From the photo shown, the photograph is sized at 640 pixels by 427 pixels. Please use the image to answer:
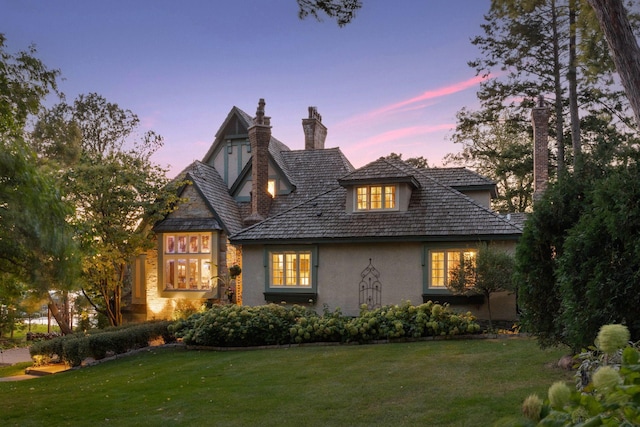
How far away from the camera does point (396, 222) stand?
17906mm

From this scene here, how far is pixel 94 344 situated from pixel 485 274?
10.4m

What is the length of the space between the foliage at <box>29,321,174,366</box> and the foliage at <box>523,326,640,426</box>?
14.5 metres

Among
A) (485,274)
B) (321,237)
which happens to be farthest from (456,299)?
(321,237)

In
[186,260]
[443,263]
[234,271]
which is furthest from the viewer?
[186,260]

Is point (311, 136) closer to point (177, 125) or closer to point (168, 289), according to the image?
point (177, 125)

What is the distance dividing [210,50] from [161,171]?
5210 mm

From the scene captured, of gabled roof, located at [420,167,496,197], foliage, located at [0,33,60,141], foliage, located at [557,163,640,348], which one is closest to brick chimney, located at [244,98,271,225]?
Result: gabled roof, located at [420,167,496,197]

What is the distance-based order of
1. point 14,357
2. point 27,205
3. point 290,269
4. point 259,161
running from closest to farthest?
point 27,205 < point 290,269 < point 14,357 < point 259,161

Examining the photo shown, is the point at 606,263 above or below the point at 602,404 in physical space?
above

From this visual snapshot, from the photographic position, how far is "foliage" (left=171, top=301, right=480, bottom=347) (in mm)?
13586

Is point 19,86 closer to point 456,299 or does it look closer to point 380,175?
point 380,175

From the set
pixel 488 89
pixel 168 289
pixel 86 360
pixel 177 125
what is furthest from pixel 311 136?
pixel 86 360

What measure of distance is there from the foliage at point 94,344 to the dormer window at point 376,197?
777 cm

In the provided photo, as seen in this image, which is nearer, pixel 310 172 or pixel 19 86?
pixel 19 86
